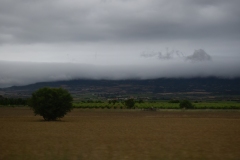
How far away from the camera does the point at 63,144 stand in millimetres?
28594

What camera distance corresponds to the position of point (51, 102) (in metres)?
65.6

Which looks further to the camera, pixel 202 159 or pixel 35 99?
pixel 35 99

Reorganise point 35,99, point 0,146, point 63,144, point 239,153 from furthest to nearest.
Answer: point 35,99 → point 63,144 → point 0,146 → point 239,153

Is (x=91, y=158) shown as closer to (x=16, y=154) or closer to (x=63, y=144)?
(x=16, y=154)

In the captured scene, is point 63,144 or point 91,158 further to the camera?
point 63,144

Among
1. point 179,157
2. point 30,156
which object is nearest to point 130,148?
point 179,157

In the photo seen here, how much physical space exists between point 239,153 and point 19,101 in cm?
16447

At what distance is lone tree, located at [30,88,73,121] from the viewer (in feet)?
215

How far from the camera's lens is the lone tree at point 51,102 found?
65.6 meters

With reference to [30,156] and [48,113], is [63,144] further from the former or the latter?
[48,113]

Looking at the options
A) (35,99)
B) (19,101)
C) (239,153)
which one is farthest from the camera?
(19,101)

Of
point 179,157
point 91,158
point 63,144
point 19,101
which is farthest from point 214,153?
point 19,101

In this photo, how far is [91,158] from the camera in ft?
71.5

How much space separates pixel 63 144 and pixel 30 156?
6371 millimetres
